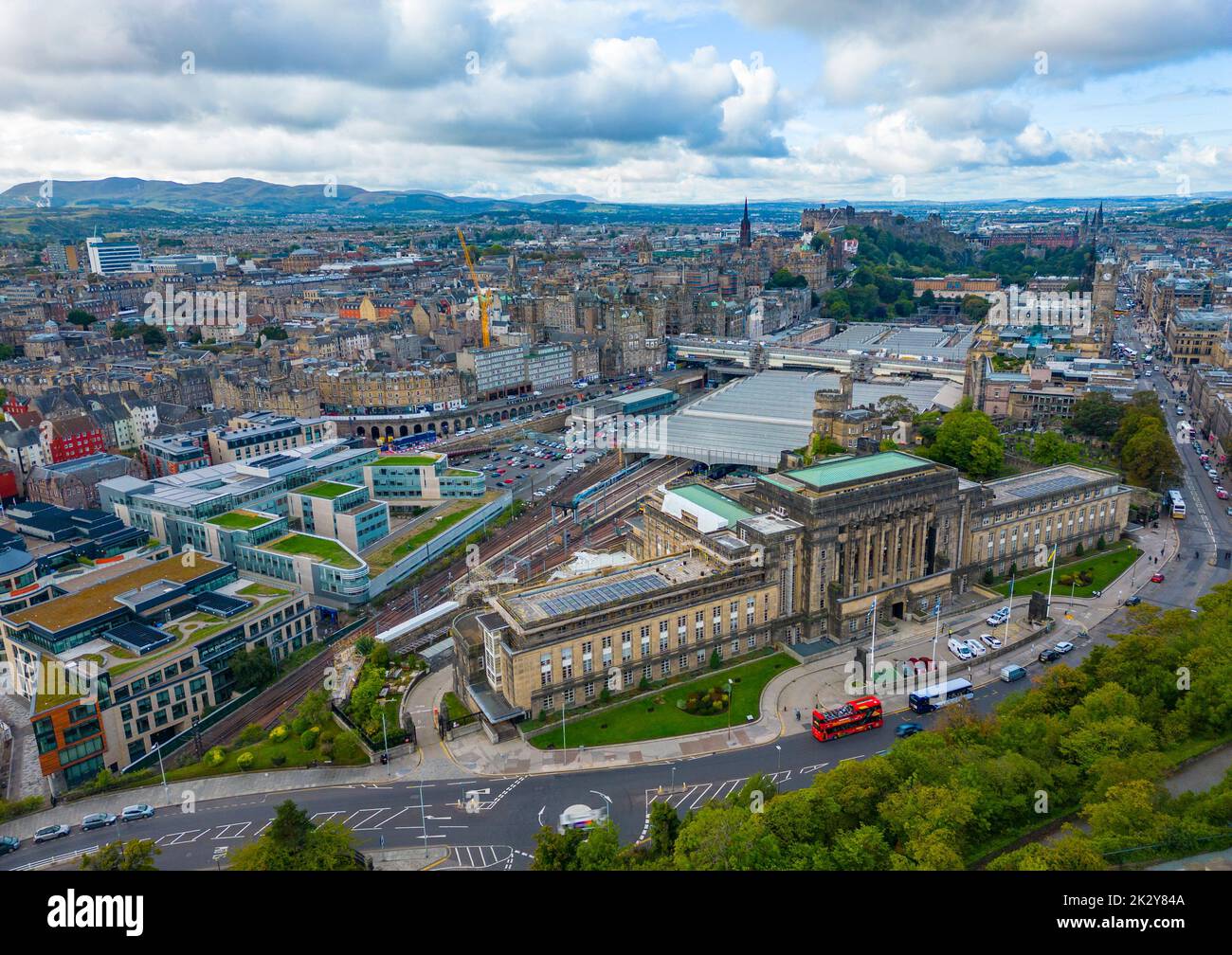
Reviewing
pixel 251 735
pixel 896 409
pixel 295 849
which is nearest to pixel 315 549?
pixel 251 735

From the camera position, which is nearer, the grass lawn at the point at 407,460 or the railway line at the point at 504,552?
the railway line at the point at 504,552

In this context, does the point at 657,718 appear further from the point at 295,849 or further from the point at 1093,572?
the point at 1093,572

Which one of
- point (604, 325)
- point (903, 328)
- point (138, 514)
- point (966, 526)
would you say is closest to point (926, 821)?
point (966, 526)

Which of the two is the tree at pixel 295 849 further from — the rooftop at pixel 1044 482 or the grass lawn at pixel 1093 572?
the rooftop at pixel 1044 482

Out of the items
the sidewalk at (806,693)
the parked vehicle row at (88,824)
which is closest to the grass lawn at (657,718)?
the sidewalk at (806,693)

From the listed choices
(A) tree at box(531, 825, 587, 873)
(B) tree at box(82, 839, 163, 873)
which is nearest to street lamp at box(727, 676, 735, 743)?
(A) tree at box(531, 825, 587, 873)
